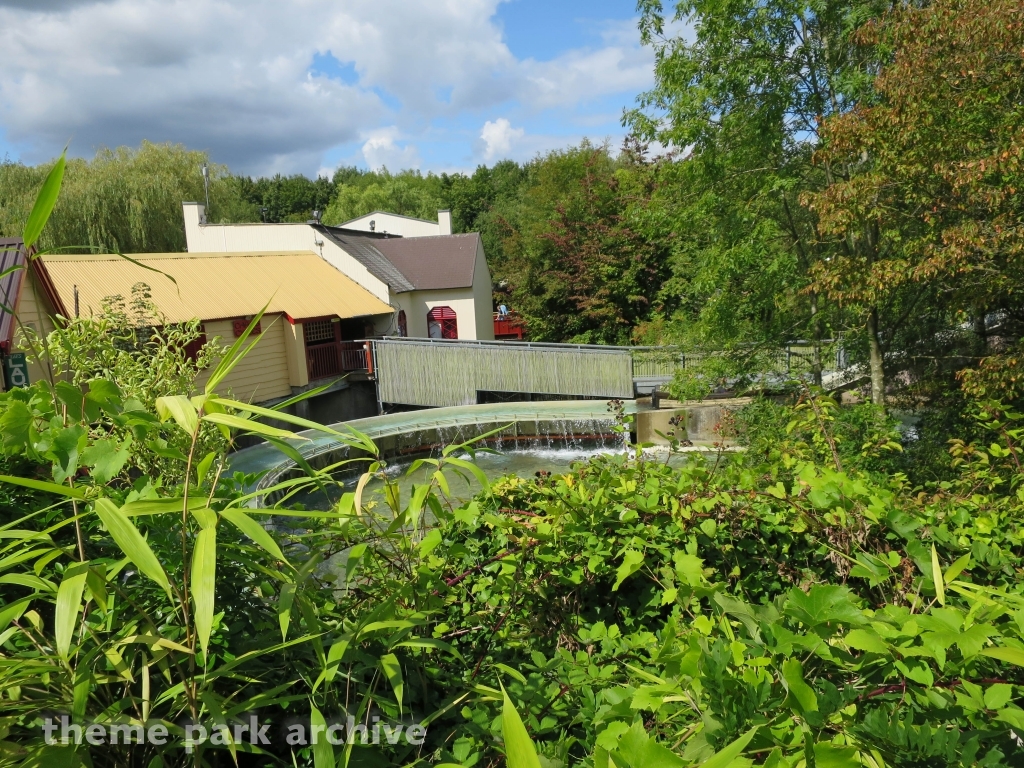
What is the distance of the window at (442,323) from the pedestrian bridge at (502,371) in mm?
6541

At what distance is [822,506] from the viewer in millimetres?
2537

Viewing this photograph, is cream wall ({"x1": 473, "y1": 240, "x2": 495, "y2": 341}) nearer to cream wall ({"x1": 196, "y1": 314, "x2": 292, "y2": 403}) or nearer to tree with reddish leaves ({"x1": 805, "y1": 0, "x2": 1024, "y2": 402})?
cream wall ({"x1": 196, "y1": 314, "x2": 292, "y2": 403})

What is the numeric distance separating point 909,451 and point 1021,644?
8.82 meters

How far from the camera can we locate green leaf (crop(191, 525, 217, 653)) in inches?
40.4

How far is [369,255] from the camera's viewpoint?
2456cm

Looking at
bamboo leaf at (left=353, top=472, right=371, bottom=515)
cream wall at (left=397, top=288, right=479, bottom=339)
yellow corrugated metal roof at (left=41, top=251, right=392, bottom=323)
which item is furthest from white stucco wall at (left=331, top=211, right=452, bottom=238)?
bamboo leaf at (left=353, top=472, right=371, bottom=515)

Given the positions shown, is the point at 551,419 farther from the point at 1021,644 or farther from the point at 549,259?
the point at 1021,644

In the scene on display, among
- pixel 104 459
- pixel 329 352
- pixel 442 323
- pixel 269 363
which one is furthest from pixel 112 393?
pixel 442 323

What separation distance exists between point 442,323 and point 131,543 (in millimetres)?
25742

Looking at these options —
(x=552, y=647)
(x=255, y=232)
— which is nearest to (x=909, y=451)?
(x=552, y=647)

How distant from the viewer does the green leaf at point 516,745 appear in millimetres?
910

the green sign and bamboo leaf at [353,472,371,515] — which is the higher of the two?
the green sign

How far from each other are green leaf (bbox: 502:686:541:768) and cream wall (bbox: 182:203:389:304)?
22.3m

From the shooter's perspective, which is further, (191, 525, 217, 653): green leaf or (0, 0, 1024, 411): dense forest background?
(0, 0, 1024, 411): dense forest background
